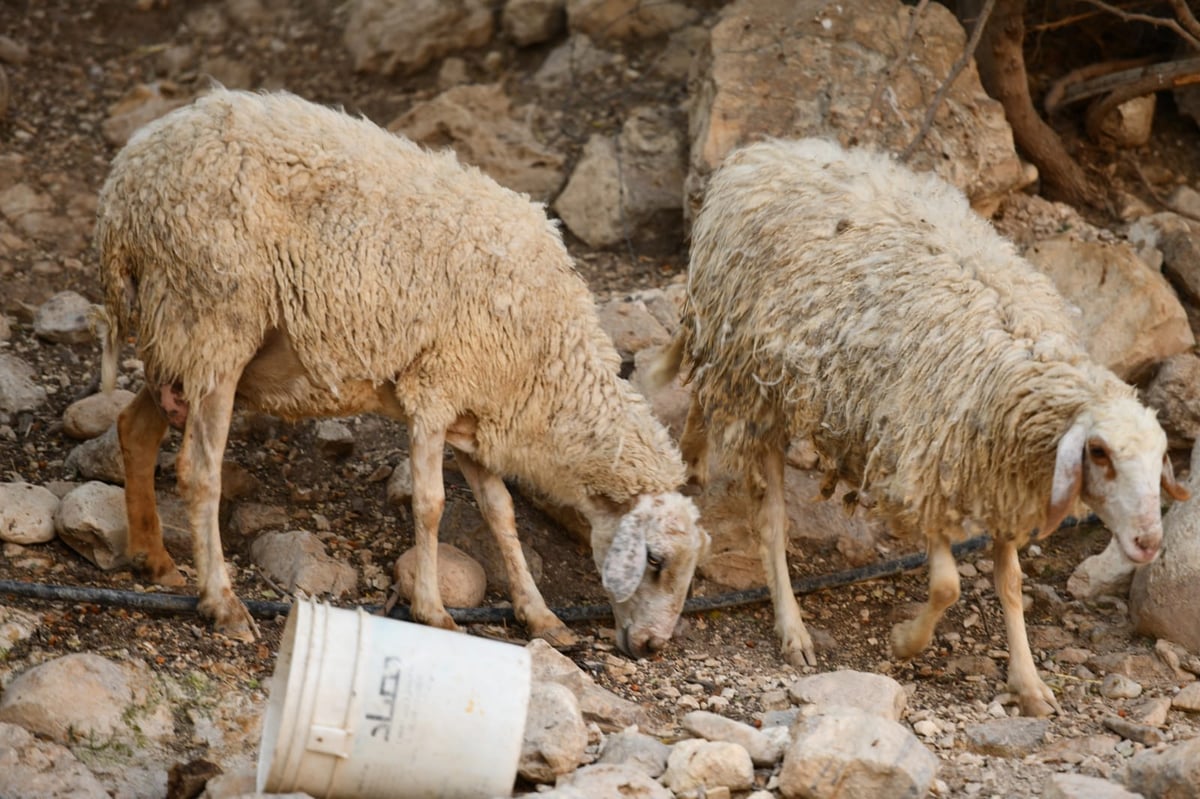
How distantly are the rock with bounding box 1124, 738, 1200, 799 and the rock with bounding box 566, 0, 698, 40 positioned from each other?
6.38m

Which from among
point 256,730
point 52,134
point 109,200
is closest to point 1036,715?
point 256,730

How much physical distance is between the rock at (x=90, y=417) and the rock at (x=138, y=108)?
116 inches

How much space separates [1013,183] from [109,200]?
4975 millimetres

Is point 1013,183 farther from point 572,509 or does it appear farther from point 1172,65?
point 572,509

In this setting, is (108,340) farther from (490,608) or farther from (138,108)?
(138,108)

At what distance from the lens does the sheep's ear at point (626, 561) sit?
219 inches

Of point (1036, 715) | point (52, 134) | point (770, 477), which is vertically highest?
point (52, 134)

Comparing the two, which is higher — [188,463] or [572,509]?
[188,463]

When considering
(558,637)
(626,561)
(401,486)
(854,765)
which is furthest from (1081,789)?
(401,486)

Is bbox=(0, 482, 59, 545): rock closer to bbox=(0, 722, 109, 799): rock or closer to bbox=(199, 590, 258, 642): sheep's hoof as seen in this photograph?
bbox=(199, 590, 258, 642): sheep's hoof

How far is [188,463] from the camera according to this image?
17.5ft

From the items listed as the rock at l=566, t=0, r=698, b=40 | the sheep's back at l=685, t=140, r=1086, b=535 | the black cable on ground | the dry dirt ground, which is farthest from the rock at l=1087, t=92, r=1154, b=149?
the sheep's back at l=685, t=140, r=1086, b=535

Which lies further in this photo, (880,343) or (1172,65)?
(1172,65)

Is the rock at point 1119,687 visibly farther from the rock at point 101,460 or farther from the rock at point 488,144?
the rock at point 488,144
